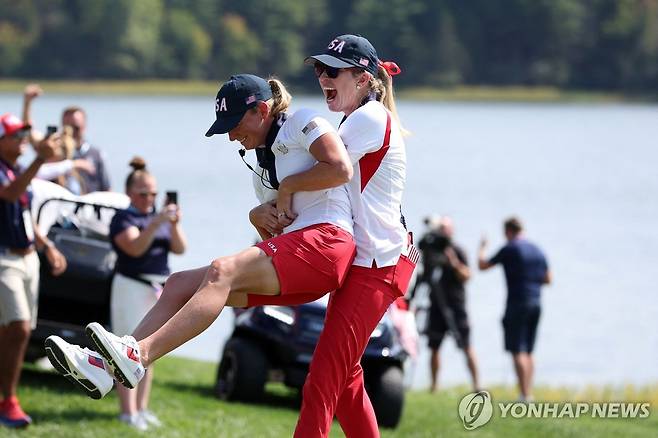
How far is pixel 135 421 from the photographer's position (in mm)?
10562

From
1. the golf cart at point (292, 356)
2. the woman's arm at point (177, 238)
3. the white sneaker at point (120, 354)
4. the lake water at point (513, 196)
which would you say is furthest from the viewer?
the lake water at point (513, 196)

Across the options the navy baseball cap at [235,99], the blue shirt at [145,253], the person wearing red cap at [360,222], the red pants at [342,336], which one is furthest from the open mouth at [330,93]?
the blue shirt at [145,253]

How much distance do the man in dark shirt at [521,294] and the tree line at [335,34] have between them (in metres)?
64.5

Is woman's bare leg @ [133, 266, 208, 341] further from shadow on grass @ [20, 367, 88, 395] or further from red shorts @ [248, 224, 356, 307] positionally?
shadow on grass @ [20, 367, 88, 395]

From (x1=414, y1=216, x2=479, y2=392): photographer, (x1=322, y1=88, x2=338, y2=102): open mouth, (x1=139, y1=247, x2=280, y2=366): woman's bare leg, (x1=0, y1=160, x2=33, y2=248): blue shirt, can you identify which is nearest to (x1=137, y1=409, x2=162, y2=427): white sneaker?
(x1=0, y1=160, x2=33, y2=248): blue shirt

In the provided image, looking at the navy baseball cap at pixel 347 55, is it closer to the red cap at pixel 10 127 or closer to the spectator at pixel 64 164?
the red cap at pixel 10 127

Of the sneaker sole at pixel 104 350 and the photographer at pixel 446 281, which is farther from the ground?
the sneaker sole at pixel 104 350

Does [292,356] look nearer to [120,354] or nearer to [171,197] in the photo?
[171,197]

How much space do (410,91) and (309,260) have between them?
80903 mm

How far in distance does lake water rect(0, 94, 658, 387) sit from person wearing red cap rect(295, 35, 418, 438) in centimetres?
1171

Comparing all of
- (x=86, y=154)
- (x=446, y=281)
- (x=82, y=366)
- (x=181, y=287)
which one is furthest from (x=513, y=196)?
(x=82, y=366)

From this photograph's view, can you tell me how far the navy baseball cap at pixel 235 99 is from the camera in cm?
684

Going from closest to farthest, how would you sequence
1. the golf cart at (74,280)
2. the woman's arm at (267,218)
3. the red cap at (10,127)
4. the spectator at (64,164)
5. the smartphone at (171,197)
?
the woman's arm at (267,218) → the red cap at (10,127) → the smartphone at (171,197) → the golf cart at (74,280) → the spectator at (64,164)

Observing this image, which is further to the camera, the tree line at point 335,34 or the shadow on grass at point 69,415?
the tree line at point 335,34
